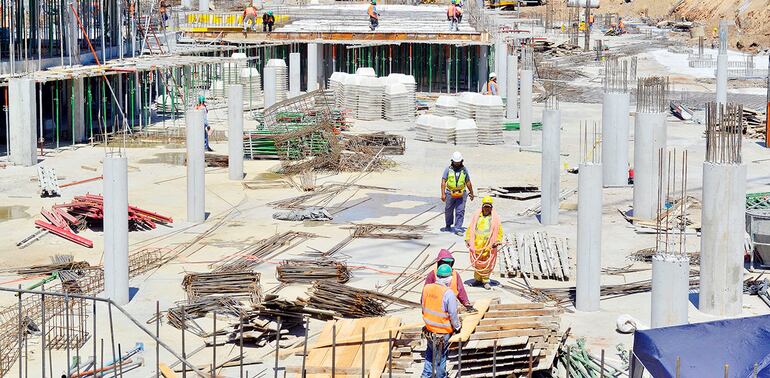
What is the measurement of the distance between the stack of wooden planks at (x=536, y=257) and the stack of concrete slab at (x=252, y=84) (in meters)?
24.8

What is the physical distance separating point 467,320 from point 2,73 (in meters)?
21.8

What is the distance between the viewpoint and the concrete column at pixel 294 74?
4656cm

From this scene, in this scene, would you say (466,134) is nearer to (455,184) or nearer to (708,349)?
(455,184)

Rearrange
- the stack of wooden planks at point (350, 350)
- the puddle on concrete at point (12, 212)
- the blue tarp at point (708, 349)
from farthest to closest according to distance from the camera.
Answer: the puddle on concrete at point (12, 212) < the stack of wooden planks at point (350, 350) < the blue tarp at point (708, 349)

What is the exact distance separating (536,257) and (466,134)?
588 inches

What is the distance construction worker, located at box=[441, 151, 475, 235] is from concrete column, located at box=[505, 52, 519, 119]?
1846cm

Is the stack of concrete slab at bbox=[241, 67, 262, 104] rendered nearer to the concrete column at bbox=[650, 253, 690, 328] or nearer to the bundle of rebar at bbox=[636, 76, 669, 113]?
the bundle of rebar at bbox=[636, 76, 669, 113]

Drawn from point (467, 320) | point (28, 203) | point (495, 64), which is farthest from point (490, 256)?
point (495, 64)

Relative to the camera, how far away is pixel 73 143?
109ft

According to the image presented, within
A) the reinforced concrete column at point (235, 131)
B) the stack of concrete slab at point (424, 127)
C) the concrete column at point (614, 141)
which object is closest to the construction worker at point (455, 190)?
the concrete column at point (614, 141)

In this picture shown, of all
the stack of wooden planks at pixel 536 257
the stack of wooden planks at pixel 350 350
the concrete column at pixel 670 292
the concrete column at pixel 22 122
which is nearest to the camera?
the stack of wooden planks at pixel 350 350

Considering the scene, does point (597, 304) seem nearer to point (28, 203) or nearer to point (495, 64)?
point (28, 203)

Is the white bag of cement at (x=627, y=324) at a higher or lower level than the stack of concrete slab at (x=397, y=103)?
lower

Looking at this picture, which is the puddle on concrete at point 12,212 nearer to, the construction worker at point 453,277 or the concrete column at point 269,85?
the construction worker at point 453,277
